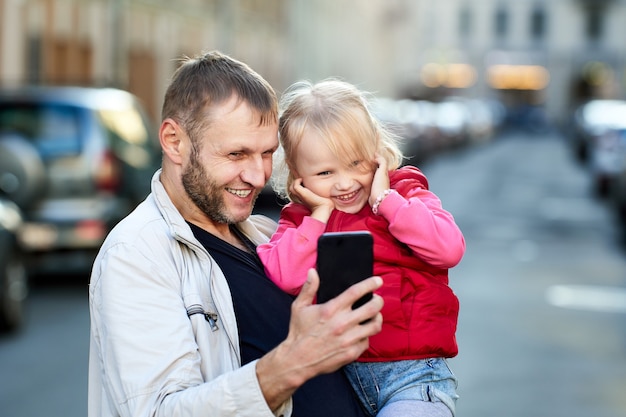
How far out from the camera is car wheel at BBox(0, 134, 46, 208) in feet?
39.0

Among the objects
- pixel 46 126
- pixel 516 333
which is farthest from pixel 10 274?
pixel 516 333

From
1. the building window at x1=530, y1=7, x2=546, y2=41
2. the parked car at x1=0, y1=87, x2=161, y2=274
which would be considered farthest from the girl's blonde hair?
the building window at x1=530, y1=7, x2=546, y2=41

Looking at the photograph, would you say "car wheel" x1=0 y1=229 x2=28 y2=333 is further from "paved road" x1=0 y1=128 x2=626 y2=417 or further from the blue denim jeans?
the blue denim jeans

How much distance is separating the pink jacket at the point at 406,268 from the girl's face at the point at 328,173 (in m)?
0.12

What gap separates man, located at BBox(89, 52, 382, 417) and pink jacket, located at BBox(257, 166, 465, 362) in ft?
0.32

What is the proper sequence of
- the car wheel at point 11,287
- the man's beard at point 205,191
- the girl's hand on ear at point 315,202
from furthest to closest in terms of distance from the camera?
the car wheel at point 11,287, the girl's hand on ear at point 315,202, the man's beard at point 205,191

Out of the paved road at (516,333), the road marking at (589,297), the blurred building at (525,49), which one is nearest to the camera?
the paved road at (516,333)

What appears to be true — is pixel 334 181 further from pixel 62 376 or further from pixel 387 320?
pixel 62 376

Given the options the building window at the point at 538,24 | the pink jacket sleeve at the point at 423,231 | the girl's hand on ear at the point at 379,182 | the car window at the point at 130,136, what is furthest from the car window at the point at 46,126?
the building window at the point at 538,24

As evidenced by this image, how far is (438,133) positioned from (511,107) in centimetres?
5478

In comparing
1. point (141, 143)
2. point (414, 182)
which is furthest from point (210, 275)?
point (141, 143)

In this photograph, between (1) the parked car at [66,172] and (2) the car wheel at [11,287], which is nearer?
(2) the car wheel at [11,287]

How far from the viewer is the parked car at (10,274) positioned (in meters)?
10.4

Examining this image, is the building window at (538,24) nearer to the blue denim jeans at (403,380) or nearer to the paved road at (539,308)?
the paved road at (539,308)
